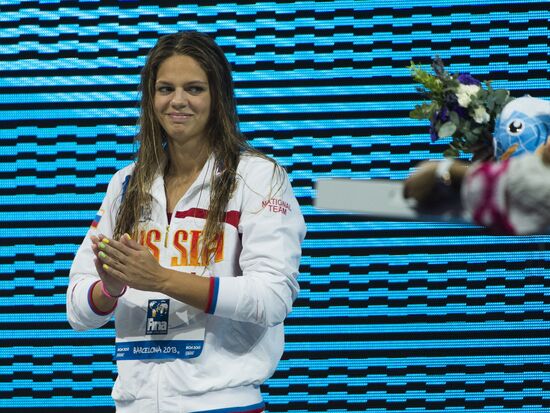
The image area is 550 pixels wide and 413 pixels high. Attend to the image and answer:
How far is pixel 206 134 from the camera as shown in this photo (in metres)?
2.75

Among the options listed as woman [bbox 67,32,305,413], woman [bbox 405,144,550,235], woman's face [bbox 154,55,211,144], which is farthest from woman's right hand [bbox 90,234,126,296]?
woman [bbox 405,144,550,235]

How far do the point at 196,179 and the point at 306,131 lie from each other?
166 centimetres

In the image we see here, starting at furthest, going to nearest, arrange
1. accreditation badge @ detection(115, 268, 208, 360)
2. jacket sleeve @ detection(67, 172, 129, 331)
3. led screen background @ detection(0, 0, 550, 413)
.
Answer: led screen background @ detection(0, 0, 550, 413)
jacket sleeve @ detection(67, 172, 129, 331)
accreditation badge @ detection(115, 268, 208, 360)

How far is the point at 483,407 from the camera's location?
4203 millimetres

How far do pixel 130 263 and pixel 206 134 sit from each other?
21.9 inches

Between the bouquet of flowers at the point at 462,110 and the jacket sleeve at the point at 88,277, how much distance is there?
0.91 meters

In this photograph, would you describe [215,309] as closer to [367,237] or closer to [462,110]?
[462,110]

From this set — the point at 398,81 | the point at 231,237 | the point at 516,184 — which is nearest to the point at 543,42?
the point at 398,81

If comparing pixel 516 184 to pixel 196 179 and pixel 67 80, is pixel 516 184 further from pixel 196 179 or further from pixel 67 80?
pixel 67 80

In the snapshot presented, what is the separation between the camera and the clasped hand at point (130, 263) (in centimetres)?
235

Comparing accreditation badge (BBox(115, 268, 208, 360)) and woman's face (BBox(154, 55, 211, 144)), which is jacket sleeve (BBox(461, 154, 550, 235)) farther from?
woman's face (BBox(154, 55, 211, 144))

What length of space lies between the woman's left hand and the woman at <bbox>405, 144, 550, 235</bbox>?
1.16 m

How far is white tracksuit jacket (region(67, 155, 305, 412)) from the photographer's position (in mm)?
2432

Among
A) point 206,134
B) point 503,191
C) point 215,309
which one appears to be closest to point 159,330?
point 215,309
